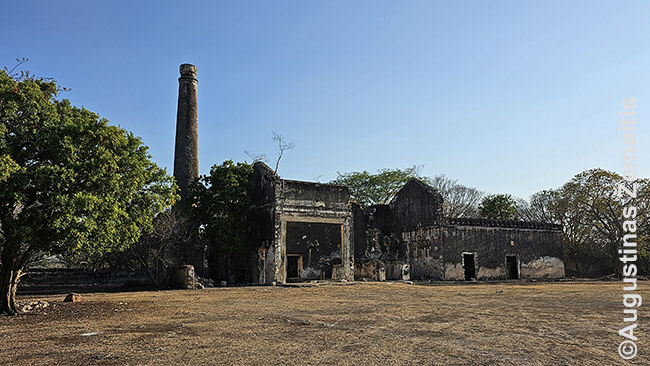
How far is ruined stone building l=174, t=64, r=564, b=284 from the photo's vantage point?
78.3 feet

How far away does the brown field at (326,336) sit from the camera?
18.5 ft

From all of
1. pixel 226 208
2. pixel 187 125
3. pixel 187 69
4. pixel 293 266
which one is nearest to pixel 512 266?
pixel 293 266

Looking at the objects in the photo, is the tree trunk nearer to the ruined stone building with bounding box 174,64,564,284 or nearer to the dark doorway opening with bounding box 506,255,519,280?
the ruined stone building with bounding box 174,64,564,284

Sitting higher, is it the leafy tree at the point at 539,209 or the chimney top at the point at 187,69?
the chimney top at the point at 187,69

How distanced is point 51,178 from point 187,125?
20.0m

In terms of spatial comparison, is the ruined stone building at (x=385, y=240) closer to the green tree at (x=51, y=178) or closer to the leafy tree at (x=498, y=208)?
the leafy tree at (x=498, y=208)

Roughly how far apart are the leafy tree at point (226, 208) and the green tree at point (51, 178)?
12.0 m

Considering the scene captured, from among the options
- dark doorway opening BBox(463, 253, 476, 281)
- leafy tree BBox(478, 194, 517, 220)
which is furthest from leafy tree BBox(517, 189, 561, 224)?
dark doorway opening BBox(463, 253, 476, 281)

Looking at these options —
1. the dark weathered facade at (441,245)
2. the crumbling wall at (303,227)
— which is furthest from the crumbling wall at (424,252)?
the crumbling wall at (303,227)

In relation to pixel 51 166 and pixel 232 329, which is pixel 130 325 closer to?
pixel 232 329

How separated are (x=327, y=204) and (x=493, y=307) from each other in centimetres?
1468

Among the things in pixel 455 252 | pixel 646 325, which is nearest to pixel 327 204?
pixel 455 252

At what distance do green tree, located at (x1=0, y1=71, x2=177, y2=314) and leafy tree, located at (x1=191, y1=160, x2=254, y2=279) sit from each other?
1202 cm

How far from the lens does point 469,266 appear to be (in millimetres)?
28703
